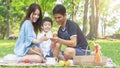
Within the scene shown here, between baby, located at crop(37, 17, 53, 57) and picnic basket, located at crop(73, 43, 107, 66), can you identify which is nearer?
picnic basket, located at crop(73, 43, 107, 66)

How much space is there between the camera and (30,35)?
675 cm

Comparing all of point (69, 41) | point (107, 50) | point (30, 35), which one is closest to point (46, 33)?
point (30, 35)

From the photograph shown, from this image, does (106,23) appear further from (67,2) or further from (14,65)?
(14,65)

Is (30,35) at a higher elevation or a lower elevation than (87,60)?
higher

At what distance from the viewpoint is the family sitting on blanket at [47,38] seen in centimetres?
641

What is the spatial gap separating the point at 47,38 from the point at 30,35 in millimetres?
530

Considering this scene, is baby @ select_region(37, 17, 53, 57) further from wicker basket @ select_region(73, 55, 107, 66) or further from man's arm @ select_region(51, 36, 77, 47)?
wicker basket @ select_region(73, 55, 107, 66)

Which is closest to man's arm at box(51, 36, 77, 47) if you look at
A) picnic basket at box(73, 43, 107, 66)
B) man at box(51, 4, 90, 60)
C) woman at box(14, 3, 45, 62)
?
man at box(51, 4, 90, 60)

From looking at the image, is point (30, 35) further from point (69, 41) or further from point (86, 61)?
point (86, 61)

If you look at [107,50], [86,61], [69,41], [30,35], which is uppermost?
[30,35]

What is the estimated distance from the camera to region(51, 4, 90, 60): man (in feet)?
20.9

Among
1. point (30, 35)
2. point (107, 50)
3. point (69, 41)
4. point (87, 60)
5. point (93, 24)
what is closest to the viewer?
point (87, 60)

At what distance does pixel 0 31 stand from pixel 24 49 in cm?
2950

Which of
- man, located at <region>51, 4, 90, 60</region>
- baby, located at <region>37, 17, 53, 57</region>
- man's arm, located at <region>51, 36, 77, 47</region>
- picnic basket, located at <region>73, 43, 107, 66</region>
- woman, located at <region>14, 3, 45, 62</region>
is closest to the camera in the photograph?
picnic basket, located at <region>73, 43, 107, 66</region>
